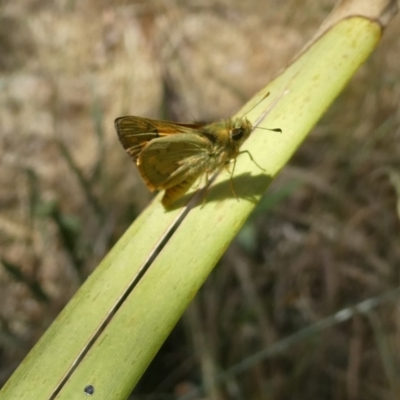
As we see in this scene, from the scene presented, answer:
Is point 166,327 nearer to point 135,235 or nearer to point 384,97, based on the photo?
point 135,235

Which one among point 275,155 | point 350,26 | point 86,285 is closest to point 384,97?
point 350,26

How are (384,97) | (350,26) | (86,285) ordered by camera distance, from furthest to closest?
(384,97), (350,26), (86,285)

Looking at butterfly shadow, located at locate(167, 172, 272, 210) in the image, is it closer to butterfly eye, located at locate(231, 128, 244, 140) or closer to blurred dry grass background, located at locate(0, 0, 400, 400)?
butterfly eye, located at locate(231, 128, 244, 140)

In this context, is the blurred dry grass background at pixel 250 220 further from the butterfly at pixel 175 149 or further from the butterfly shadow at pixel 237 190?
the butterfly shadow at pixel 237 190

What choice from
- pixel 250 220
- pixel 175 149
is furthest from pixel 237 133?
pixel 250 220

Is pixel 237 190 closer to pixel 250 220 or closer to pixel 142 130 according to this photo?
pixel 142 130

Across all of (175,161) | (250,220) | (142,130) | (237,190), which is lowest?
(250,220)

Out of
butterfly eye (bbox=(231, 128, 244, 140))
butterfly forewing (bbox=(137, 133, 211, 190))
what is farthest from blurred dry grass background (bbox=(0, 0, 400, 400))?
butterfly eye (bbox=(231, 128, 244, 140))

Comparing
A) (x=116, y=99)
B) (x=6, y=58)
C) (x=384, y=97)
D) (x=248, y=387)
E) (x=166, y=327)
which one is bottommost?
(x=248, y=387)
